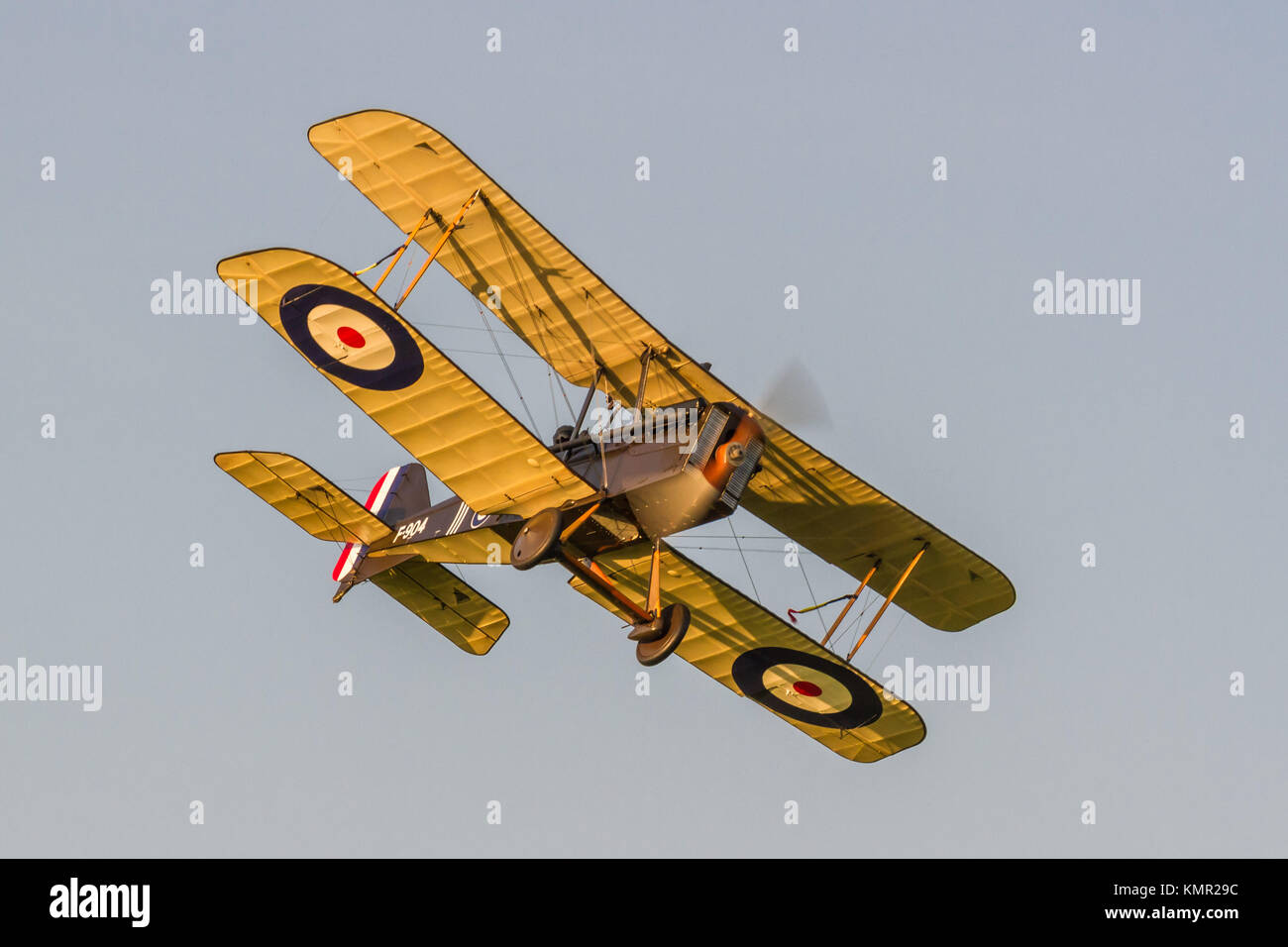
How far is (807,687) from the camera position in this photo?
18.9m

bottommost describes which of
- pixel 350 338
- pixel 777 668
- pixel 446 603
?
Result: pixel 777 668

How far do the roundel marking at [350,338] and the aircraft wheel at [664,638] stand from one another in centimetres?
290

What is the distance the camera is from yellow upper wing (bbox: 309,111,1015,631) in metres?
15.8

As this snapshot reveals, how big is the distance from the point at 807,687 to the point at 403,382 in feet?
18.2

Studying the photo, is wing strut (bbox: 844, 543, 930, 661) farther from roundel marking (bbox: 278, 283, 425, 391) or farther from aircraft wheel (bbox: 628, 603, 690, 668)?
roundel marking (bbox: 278, 283, 425, 391)

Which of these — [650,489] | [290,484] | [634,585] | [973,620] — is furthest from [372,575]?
[973,620]

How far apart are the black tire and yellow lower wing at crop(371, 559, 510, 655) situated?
2.95 m

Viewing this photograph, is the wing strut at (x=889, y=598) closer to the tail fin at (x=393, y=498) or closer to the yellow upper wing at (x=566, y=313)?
the yellow upper wing at (x=566, y=313)

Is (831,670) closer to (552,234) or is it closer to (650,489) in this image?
(650,489)

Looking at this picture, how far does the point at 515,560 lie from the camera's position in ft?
52.4

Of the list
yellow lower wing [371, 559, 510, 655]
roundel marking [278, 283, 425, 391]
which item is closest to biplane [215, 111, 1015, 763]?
roundel marking [278, 283, 425, 391]

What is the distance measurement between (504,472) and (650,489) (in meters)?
1.28

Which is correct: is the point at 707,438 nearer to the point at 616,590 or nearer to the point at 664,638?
the point at 616,590

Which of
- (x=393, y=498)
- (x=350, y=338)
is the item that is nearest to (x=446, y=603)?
(x=393, y=498)
